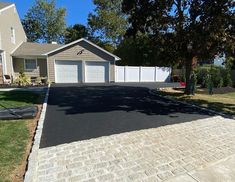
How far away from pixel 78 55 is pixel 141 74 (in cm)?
894

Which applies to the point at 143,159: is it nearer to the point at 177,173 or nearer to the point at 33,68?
the point at 177,173

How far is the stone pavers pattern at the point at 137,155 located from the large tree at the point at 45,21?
1533 inches

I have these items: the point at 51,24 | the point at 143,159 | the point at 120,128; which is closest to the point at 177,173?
the point at 143,159

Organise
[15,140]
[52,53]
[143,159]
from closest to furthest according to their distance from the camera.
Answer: [143,159] < [15,140] < [52,53]

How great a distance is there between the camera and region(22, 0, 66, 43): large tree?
40.0 metres

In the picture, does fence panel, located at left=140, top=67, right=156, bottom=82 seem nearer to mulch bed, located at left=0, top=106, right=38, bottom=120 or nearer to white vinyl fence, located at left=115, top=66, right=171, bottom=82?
white vinyl fence, located at left=115, top=66, right=171, bottom=82

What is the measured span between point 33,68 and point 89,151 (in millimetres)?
18045

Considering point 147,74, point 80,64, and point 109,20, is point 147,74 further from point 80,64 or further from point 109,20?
point 109,20

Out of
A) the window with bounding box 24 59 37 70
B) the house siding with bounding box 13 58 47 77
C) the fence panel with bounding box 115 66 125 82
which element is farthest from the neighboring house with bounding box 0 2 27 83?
the fence panel with bounding box 115 66 125 82

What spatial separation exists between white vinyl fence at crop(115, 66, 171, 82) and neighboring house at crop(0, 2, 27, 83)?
11029 millimetres

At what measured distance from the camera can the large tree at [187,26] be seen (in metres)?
11.0

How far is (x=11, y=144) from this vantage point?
4.91 metres

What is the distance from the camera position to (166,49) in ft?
47.8

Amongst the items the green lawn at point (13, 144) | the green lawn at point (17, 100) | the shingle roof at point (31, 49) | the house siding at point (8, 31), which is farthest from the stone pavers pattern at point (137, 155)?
the shingle roof at point (31, 49)
